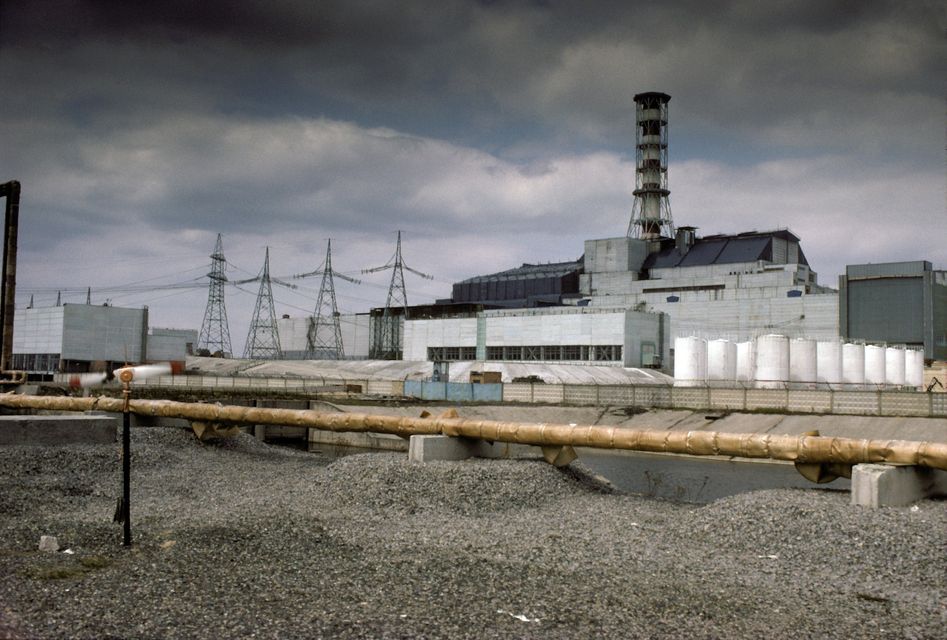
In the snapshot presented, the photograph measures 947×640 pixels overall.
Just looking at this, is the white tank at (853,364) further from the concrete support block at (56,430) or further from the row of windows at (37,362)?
the row of windows at (37,362)

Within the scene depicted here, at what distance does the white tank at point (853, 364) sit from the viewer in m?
72.6

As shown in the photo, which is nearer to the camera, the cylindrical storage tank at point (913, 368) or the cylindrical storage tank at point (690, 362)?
the cylindrical storage tank at point (690, 362)

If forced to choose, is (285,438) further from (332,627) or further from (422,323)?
(422,323)

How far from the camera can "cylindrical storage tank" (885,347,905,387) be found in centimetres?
7612

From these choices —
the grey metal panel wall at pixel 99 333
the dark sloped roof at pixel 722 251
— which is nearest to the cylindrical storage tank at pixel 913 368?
the dark sloped roof at pixel 722 251

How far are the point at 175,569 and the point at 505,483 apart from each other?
29.5 feet

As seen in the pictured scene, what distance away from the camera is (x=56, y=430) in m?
24.6

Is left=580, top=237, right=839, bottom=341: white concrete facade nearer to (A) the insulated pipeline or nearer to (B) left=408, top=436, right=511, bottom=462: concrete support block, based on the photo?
(A) the insulated pipeline

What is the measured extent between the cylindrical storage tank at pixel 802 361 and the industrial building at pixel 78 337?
60.9m

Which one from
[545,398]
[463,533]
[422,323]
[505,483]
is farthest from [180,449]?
[422,323]

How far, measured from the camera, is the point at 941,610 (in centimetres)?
1102

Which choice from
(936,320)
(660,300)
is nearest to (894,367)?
(936,320)

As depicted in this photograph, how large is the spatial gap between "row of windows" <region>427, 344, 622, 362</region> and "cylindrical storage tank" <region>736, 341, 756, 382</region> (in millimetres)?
17246

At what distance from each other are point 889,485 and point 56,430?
2183 centimetres
